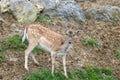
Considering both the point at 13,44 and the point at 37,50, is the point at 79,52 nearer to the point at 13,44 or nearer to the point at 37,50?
the point at 37,50

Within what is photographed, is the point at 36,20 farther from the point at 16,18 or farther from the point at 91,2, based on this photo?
the point at 91,2

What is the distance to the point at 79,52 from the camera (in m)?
10.4

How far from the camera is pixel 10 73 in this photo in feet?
29.4

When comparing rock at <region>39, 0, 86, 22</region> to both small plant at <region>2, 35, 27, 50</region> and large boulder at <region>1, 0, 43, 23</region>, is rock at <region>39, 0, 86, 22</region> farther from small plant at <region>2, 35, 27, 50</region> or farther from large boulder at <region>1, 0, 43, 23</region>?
small plant at <region>2, 35, 27, 50</region>

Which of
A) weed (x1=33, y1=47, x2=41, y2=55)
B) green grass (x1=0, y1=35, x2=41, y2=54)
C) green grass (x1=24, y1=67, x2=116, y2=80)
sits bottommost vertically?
green grass (x1=24, y1=67, x2=116, y2=80)

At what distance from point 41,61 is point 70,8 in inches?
109

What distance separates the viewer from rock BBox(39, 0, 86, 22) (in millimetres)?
11562

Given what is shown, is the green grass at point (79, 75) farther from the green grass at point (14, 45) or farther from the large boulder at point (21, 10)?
the large boulder at point (21, 10)

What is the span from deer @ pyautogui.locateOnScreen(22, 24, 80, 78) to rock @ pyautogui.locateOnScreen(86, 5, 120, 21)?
3.39 metres

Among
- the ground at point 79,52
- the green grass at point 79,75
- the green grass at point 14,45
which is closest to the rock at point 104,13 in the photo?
the ground at point 79,52

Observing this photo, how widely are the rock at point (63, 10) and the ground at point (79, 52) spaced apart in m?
0.21

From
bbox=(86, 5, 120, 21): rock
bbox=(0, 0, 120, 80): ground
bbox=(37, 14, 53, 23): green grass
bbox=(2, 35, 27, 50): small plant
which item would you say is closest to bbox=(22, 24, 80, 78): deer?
bbox=(0, 0, 120, 80): ground

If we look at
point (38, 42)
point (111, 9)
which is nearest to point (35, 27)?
point (38, 42)

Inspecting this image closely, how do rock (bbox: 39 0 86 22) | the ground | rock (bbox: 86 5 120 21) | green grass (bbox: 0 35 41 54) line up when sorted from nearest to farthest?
the ground, green grass (bbox: 0 35 41 54), rock (bbox: 39 0 86 22), rock (bbox: 86 5 120 21)
